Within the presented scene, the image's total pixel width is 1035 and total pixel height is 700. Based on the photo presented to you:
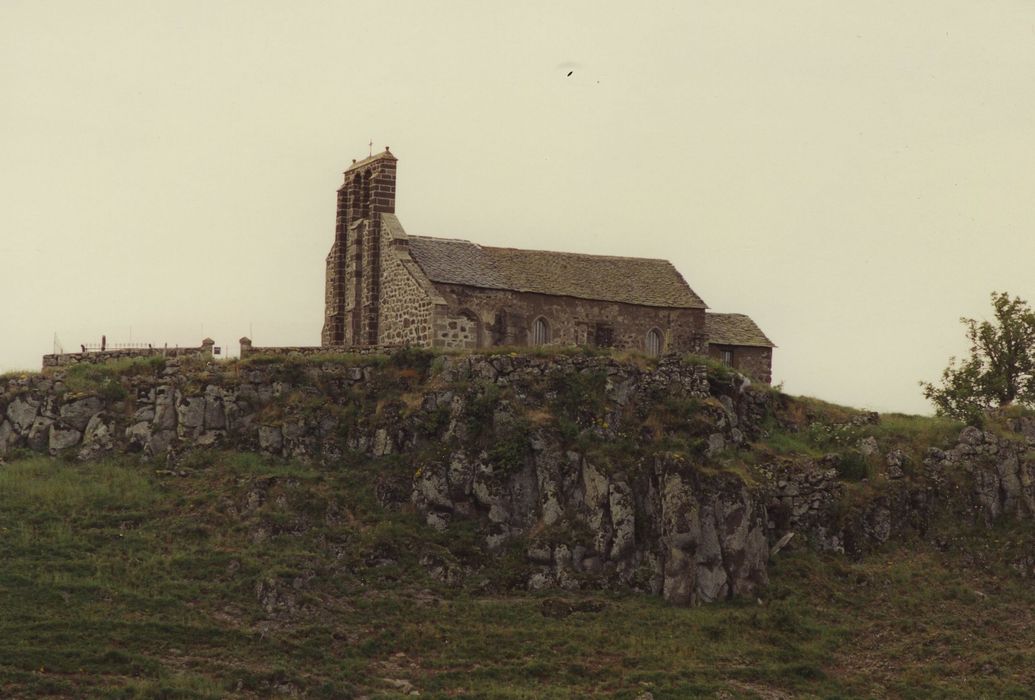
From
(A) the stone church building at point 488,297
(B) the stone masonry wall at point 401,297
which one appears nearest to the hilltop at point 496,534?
(B) the stone masonry wall at point 401,297

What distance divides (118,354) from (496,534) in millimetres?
21685

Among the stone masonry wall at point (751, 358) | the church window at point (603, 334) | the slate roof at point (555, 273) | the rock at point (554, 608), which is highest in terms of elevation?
the slate roof at point (555, 273)

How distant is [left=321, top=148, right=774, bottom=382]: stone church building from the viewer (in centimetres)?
8656

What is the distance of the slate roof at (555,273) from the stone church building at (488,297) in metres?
0.08

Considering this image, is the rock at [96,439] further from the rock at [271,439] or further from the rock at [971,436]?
the rock at [971,436]

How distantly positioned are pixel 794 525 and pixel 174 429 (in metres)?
28.6

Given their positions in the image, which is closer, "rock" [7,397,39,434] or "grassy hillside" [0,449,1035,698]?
"grassy hillside" [0,449,1035,698]

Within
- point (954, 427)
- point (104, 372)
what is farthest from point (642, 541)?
point (104, 372)

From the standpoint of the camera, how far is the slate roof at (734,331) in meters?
92.9

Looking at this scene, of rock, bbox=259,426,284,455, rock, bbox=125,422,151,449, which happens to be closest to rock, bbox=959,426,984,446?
rock, bbox=259,426,284,455

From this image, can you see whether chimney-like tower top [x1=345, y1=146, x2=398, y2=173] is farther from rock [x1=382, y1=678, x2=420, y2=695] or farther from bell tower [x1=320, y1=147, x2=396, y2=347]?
rock [x1=382, y1=678, x2=420, y2=695]

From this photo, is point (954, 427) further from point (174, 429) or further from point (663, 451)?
point (174, 429)

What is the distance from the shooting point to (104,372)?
83375 millimetres

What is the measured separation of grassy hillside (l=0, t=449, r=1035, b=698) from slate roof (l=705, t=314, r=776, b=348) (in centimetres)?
1665
